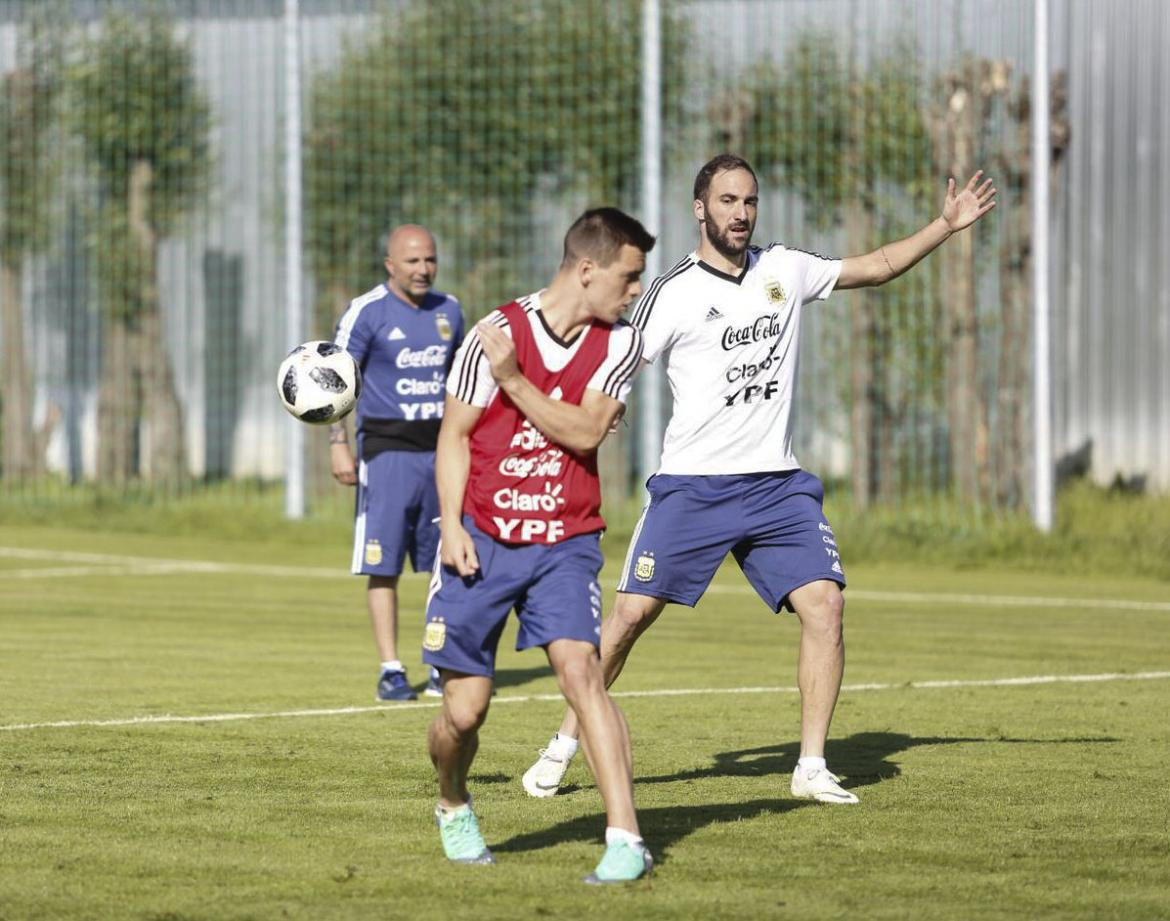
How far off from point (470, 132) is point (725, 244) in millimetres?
17482

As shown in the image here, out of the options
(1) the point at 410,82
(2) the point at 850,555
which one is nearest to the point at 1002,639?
(2) the point at 850,555

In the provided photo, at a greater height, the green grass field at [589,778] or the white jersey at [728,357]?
the white jersey at [728,357]

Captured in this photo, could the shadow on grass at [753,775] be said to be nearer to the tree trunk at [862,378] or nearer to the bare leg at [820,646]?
the bare leg at [820,646]

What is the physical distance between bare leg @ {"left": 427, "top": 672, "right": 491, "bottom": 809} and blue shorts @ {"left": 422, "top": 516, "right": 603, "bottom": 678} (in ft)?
0.19

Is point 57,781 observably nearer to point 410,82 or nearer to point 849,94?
point 849,94

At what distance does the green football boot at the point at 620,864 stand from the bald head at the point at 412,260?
5.82 m

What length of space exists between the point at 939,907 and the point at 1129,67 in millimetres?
18744

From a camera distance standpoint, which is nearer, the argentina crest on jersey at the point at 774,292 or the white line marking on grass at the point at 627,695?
the argentina crest on jersey at the point at 774,292

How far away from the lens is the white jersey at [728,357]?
830 cm

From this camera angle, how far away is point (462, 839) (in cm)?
643

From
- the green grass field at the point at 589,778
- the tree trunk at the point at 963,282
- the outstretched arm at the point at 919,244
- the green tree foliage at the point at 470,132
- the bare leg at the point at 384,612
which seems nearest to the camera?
the green grass field at the point at 589,778

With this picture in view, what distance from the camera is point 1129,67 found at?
23.1m

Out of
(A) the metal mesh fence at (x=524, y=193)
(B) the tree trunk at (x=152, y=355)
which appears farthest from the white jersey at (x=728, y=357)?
(B) the tree trunk at (x=152, y=355)

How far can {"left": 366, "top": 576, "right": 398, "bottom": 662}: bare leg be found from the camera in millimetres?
11133
